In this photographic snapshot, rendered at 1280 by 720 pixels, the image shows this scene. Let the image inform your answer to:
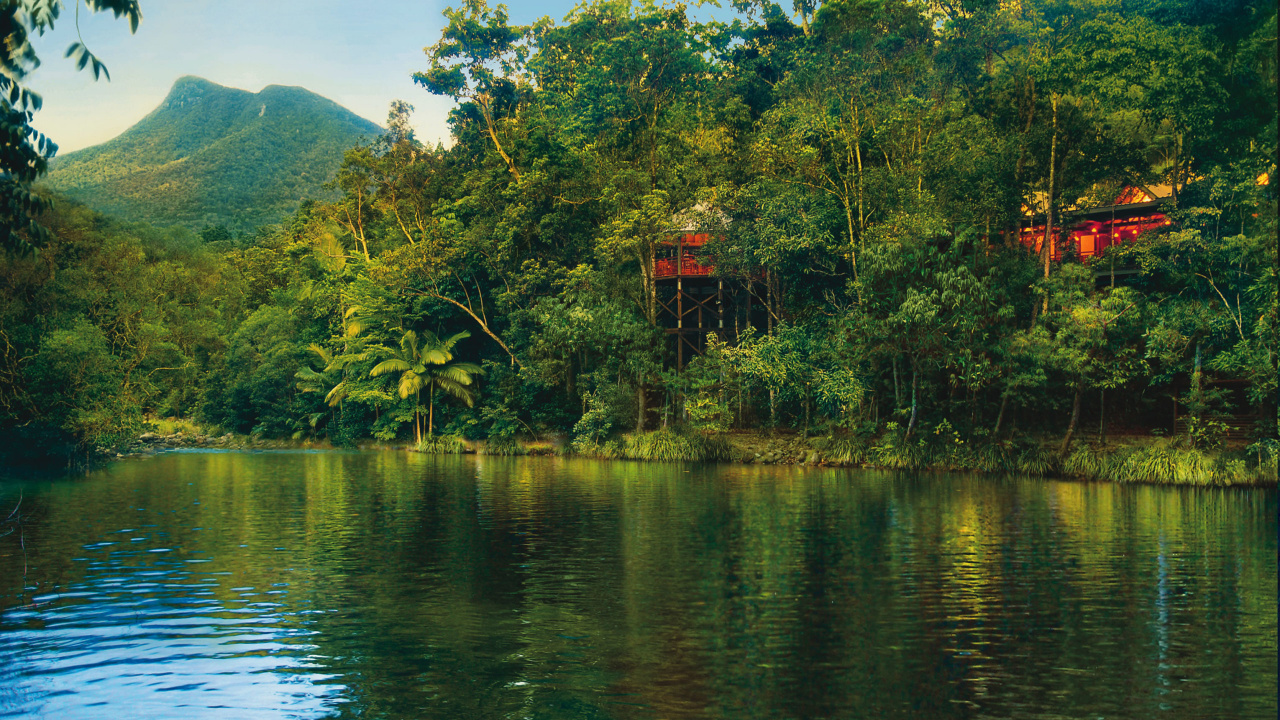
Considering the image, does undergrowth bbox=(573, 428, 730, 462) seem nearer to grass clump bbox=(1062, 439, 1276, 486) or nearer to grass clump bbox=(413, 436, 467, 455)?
grass clump bbox=(413, 436, 467, 455)

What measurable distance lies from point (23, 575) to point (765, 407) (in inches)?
1026

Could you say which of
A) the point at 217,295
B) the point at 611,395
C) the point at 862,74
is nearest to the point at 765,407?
the point at 611,395

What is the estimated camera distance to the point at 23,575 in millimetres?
12727

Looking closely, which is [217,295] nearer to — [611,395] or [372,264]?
[372,264]

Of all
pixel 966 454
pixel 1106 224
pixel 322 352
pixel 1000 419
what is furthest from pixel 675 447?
pixel 322 352

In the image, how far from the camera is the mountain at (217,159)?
9044cm

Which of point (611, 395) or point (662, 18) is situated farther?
point (662, 18)

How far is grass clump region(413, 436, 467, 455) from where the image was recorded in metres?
41.2

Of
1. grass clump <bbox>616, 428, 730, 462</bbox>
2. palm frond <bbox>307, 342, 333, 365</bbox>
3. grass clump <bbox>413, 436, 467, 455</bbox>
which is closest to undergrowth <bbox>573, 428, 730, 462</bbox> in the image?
grass clump <bbox>616, 428, 730, 462</bbox>

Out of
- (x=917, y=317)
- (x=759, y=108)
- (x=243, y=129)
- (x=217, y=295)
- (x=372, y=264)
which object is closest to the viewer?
(x=917, y=317)

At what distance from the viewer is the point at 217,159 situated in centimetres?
10138

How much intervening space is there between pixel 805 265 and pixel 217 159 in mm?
86556

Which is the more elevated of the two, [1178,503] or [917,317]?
[917,317]

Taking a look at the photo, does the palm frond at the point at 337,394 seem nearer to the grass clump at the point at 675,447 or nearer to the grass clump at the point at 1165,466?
the grass clump at the point at 675,447
